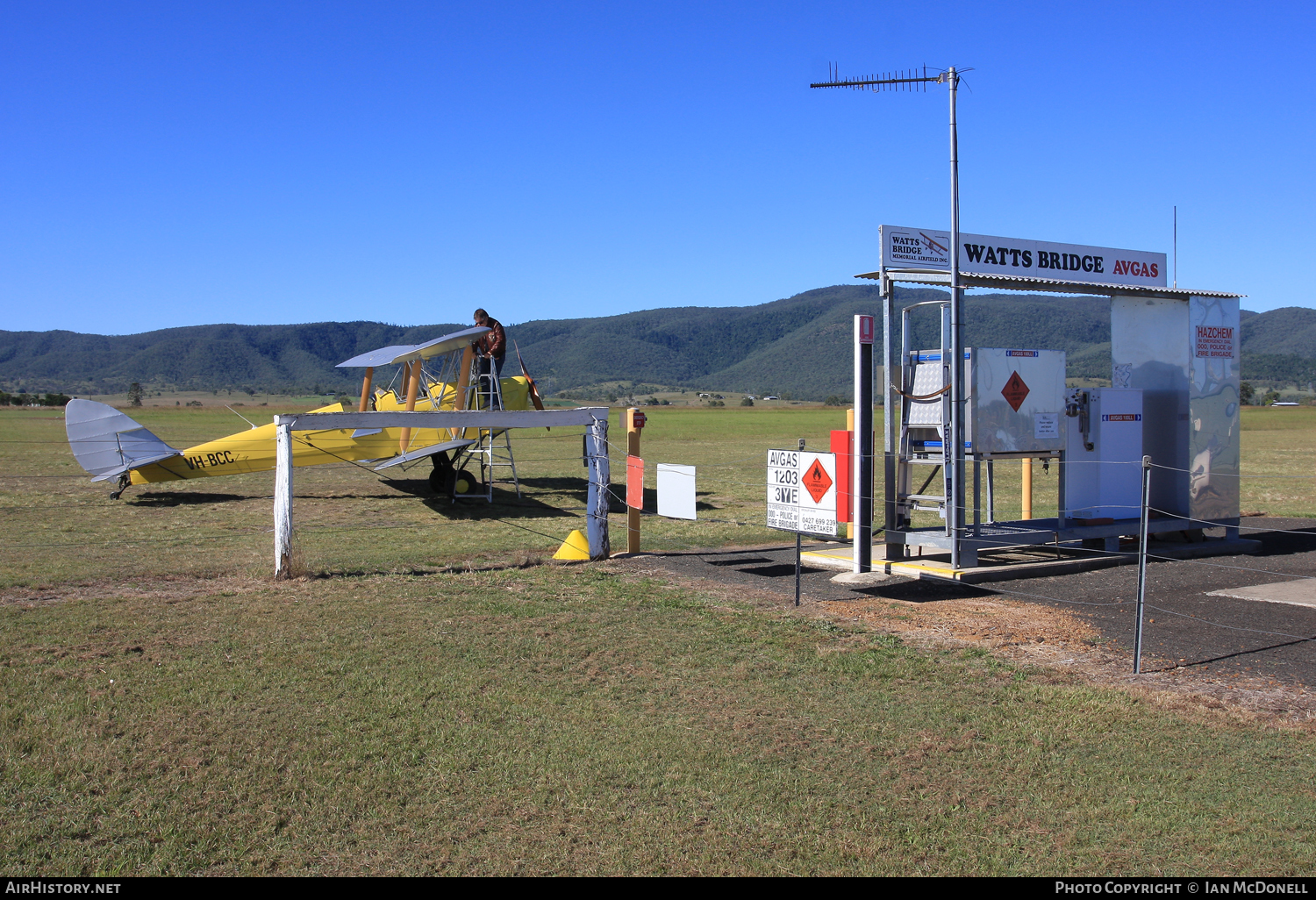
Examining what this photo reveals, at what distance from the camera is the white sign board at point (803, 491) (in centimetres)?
902

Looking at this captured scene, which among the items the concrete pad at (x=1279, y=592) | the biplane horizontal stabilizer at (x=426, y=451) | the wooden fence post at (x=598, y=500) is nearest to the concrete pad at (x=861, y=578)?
the wooden fence post at (x=598, y=500)

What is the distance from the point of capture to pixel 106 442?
18.5m

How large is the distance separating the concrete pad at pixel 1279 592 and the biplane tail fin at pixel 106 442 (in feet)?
60.0

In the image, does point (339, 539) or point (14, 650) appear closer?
point (14, 650)

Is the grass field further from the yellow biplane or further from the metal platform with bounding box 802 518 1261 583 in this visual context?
the yellow biplane

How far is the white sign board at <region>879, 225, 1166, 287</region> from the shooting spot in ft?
32.8

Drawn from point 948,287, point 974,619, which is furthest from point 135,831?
point 948,287

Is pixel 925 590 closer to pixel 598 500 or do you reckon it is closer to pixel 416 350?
pixel 598 500

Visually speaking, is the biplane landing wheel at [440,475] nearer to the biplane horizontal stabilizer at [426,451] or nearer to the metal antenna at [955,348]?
the biplane horizontal stabilizer at [426,451]

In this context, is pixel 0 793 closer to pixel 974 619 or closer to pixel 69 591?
pixel 69 591

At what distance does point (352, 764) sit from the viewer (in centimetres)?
486

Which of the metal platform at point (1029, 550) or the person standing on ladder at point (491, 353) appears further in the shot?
the person standing on ladder at point (491, 353)

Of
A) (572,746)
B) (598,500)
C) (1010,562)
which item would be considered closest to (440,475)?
(598,500)

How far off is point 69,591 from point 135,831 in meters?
6.41
